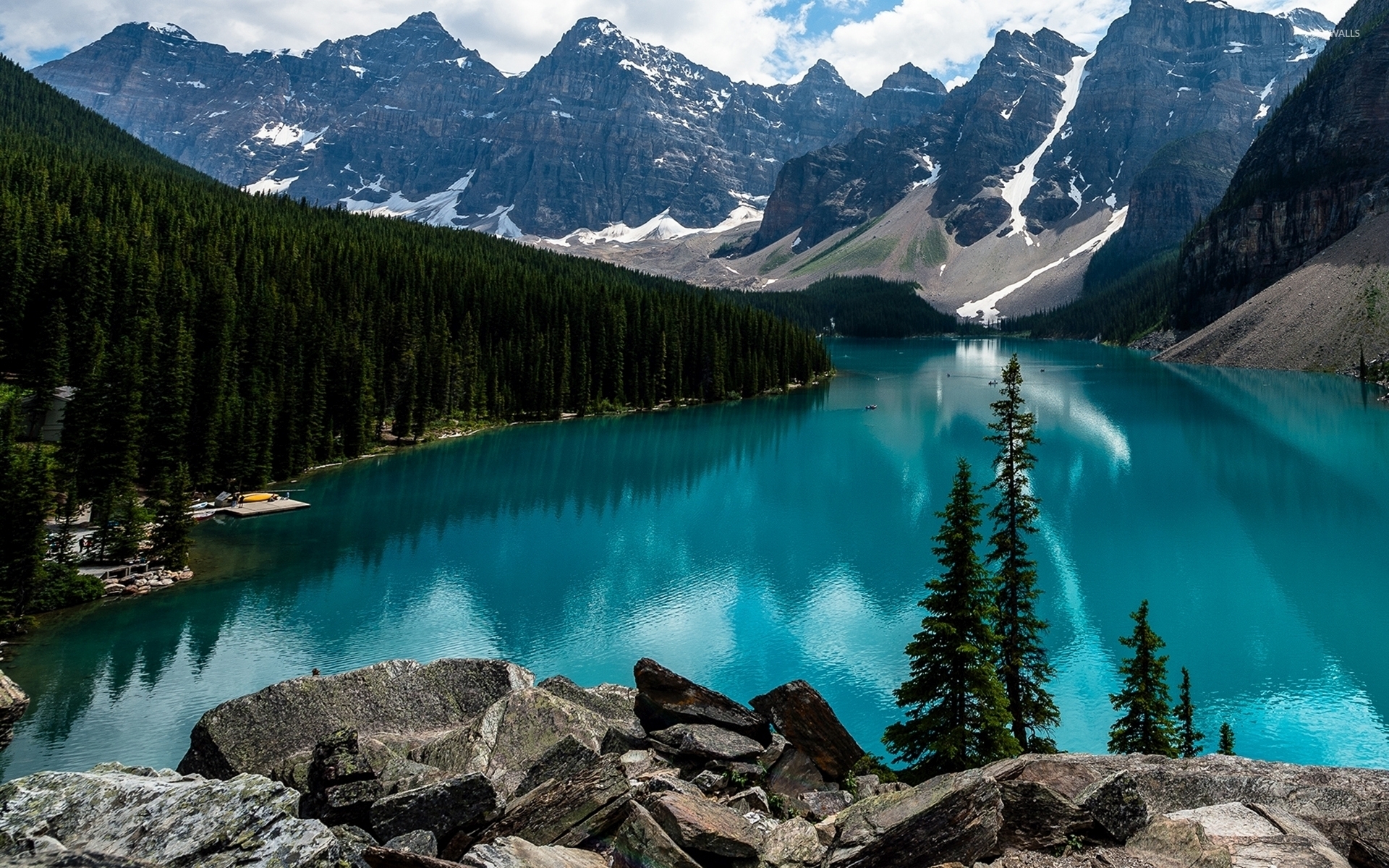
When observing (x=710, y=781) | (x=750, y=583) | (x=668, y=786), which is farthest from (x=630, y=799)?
(x=750, y=583)

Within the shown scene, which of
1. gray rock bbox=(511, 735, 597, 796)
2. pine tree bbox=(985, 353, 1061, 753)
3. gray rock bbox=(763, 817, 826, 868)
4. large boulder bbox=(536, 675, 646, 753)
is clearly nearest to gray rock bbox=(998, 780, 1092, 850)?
gray rock bbox=(763, 817, 826, 868)

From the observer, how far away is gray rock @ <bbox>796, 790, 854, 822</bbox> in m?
15.1

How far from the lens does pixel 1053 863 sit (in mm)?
10328

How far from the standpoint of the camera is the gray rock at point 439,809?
11711 millimetres

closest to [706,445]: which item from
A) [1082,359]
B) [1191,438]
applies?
[1191,438]

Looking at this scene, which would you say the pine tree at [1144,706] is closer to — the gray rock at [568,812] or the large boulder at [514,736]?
the large boulder at [514,736]

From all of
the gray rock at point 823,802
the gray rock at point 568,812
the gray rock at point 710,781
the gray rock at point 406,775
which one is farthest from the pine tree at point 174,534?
the gray rock at point 823,802

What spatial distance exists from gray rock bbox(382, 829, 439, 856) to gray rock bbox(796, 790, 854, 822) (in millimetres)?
6910

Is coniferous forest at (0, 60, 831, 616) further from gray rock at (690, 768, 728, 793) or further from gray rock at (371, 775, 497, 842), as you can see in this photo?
gray rock at (690, 768, 728, 793)

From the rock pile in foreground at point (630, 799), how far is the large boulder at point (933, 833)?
0.03 m

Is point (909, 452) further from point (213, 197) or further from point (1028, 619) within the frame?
point (213, 197)

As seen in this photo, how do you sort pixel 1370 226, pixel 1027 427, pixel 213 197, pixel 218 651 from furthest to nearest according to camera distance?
pixel 1370 226
pixel 213 197
pixel 218 651
pixel 1027 427

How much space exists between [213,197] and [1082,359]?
18187cm

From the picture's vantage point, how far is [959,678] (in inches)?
830
